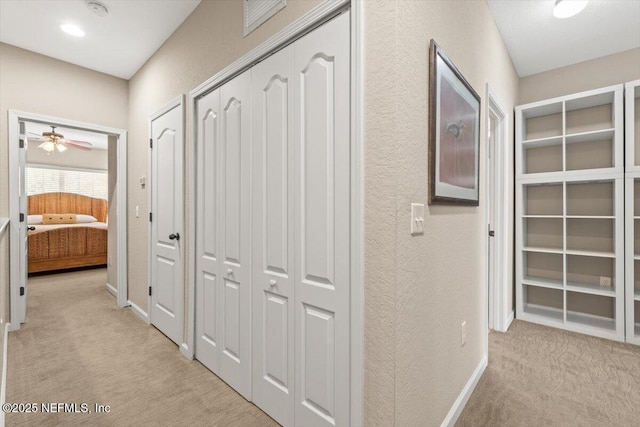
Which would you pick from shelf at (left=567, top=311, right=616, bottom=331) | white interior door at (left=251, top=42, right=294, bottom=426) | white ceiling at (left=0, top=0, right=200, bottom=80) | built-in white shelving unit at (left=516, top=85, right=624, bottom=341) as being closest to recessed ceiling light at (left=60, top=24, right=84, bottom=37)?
white ceiling at (left=0, top=0, right=200, bottom=80)

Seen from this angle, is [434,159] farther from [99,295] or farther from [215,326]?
[99,295]

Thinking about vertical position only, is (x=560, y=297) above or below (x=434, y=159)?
below

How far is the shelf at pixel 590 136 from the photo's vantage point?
268 centimetres

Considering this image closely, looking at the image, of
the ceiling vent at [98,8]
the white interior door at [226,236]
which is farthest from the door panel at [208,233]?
the ceiling vent at [98,8]

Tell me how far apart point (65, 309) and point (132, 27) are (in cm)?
308

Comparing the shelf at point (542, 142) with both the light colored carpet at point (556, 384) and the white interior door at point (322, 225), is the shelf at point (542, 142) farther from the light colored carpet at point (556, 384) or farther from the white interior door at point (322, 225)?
the white interior door at point (322, 225)

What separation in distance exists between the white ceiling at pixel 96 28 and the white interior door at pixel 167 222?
2.42 feet

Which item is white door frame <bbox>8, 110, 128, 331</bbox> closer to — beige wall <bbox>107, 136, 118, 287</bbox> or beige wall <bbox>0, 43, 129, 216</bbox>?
beige wall <bbox>0, 43, 129, 216</bbox>

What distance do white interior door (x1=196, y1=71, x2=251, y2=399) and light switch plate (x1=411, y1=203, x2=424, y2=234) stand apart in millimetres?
974

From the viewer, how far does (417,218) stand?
1229mm

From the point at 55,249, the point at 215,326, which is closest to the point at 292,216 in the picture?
the point at 215,326

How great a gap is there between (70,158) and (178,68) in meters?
5.93

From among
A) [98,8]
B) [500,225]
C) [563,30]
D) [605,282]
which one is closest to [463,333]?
[500,225]

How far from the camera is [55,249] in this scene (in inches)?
201
